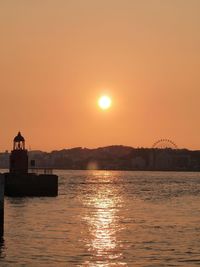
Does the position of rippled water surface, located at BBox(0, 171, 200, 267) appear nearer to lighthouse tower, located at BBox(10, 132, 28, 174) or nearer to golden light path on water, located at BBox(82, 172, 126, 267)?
golden light path on water, located at BBox(82, 172, 126, 267)

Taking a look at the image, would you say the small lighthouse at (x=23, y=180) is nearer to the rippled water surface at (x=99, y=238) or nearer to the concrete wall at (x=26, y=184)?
A: the concrete wall at (x=26, y=184)

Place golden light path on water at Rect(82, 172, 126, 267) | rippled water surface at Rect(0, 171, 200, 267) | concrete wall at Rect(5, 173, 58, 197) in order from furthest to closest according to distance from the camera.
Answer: concrete wall at Rect(5, 173, 58, 197) → golden light path on water at Rect(82, 172, 126, 267) → rippled water surface at Rect(0, 171, 200, 267)

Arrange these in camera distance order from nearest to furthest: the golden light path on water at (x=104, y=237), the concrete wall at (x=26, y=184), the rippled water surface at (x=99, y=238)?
the rippled water surface at (x=99, y=238) < the golden light path on water at (x=104, y=237) < the concrete wall at (x=26, y=184)

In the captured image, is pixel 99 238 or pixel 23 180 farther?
pixel 23 180

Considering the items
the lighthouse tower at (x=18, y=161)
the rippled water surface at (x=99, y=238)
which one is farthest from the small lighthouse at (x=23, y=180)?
the rippled water surface at (x=99, y=238)

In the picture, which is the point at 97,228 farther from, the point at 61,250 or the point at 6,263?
the point at 6,263

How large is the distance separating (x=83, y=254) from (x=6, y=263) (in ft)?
15.5

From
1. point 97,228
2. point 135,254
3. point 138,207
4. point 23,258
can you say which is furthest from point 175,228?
point 138,207

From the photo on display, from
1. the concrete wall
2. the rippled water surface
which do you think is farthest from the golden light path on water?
the concrete wall

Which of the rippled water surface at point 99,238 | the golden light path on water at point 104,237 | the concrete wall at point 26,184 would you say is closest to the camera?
the rippled water surface at point 99,238

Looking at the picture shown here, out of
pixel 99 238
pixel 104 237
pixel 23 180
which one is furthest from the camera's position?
pixel 23 180

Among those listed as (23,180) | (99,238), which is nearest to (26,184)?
(23,180)

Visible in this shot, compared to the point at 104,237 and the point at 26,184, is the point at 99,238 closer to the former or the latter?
the point at 104,237

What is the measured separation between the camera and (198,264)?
3547 centimetres
